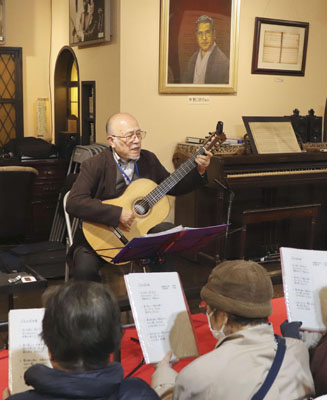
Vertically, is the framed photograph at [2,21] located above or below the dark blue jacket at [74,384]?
above

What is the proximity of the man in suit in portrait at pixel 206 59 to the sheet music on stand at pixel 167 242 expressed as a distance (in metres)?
2.45

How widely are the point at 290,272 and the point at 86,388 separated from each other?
1166 millimetres

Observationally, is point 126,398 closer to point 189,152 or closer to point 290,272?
point 290,272

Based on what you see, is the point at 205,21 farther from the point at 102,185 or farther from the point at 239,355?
the point at 239,355

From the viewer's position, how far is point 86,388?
48.9 inches

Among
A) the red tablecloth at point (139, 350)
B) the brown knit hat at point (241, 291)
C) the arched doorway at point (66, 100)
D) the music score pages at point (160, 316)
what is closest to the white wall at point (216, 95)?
the arched doorway at point (66, 100)

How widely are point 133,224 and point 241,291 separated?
5.43 feet

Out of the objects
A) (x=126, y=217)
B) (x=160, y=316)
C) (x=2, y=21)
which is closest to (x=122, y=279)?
(x=126, y=217)

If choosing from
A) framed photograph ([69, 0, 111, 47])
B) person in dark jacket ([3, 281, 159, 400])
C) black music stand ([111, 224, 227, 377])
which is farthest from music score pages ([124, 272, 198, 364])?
framed photograph ([69, 0, 111, 47])

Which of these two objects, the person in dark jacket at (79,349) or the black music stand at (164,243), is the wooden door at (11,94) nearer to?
the black music stand at (164,243)

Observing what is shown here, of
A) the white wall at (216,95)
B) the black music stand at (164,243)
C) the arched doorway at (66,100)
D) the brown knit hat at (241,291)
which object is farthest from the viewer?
the arched doorway at (66,100)

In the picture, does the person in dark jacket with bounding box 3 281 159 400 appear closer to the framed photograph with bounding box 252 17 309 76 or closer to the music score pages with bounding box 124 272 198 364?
the music score pages with bounding box 124 272 198 364

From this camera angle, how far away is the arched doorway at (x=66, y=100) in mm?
5660

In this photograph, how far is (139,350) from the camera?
2.34m
